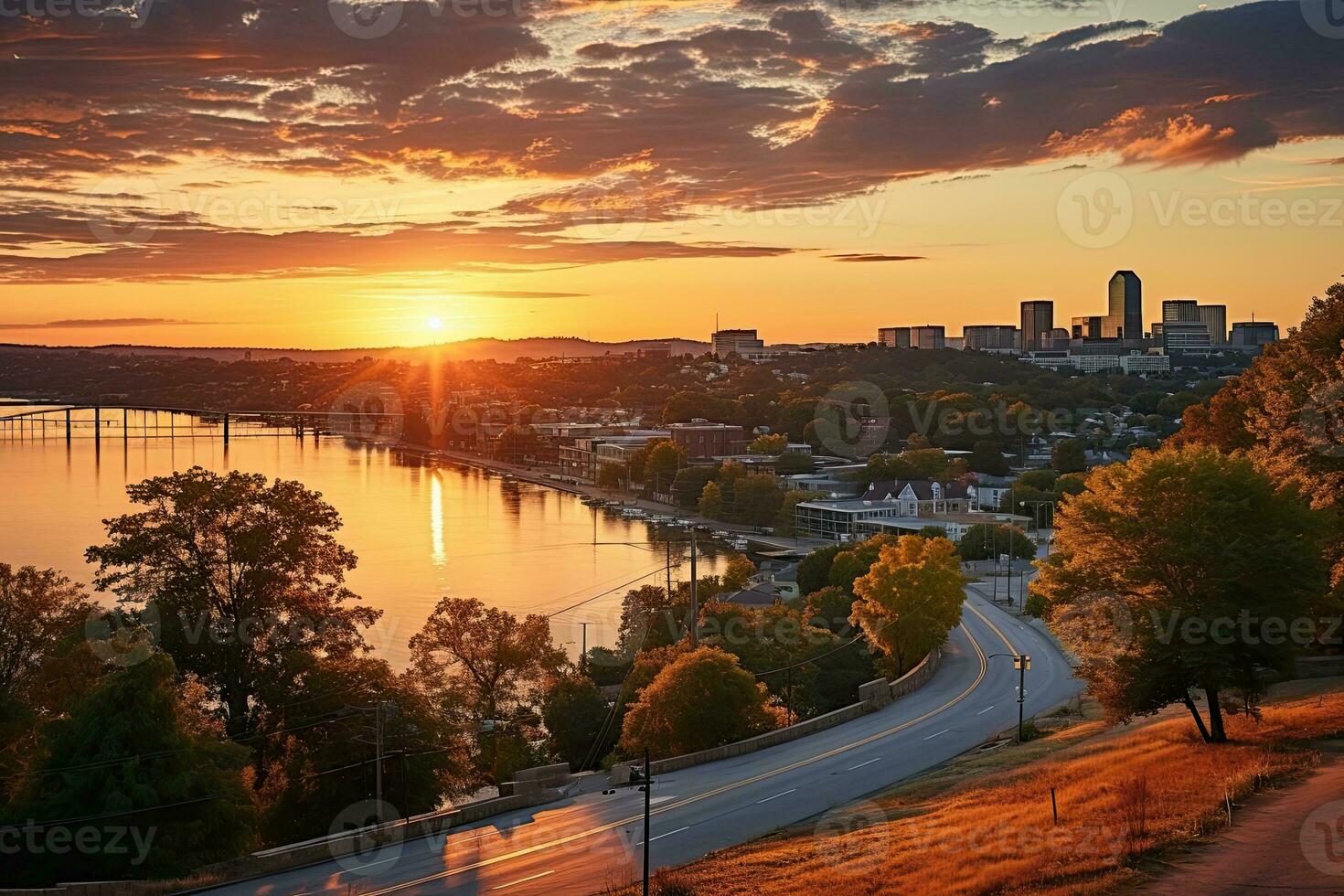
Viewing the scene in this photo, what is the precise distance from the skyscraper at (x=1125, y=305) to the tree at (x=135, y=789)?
158 metres

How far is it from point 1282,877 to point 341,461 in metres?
81.4

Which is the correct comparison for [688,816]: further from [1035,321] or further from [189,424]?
[1035,321]

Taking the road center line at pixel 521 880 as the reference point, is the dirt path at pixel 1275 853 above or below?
above

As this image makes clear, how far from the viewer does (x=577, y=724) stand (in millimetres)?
19969

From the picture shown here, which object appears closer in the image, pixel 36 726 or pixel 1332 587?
pixel 36 726

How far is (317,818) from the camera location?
47.0 ft

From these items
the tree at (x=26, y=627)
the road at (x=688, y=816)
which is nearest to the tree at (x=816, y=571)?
the road at (x=688, y=816)

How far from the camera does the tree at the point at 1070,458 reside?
189 feet

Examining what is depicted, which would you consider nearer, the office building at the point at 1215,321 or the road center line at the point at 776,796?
the road center line at the point at 776,796

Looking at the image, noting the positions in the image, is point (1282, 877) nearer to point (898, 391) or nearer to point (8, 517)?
point (8, 517)

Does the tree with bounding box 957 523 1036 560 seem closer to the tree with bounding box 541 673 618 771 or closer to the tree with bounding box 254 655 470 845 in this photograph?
the tree with bounding box 541 673 618 771

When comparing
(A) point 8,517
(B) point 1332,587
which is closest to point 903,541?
(B) point 1332,587

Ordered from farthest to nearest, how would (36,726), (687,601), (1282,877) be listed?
1. (687,601)
2. (36,726)
3. (1282,877)

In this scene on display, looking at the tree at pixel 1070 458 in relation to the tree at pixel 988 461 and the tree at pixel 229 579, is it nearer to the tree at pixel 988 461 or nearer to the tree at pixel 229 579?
the tree at pixel 988 461
